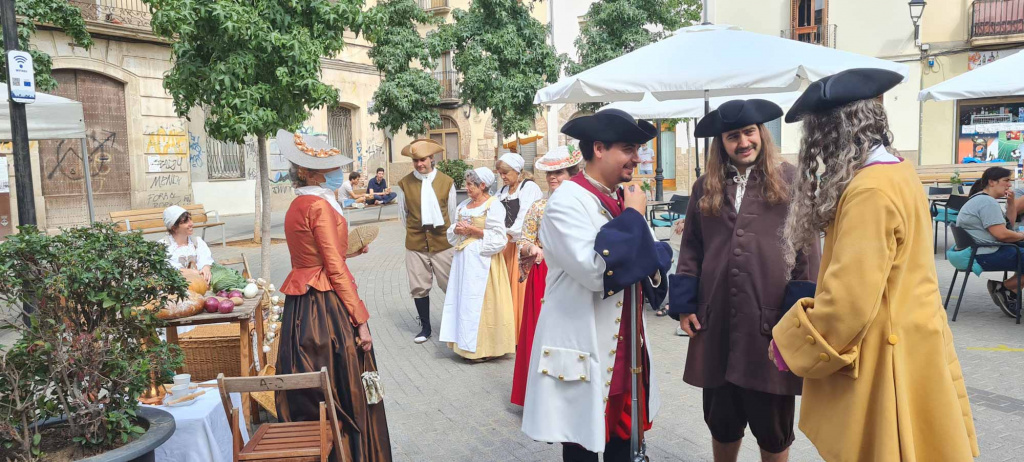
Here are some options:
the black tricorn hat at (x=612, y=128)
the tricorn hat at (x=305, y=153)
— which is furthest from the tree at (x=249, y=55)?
the black tricorn hat at (x=612, y=128)

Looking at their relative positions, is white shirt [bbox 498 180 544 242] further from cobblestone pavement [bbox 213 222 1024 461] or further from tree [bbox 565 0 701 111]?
tree [bbox 565 0 701 111]

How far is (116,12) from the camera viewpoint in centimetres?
1808

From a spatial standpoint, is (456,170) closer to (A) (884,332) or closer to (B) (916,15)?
(B) (916,15)

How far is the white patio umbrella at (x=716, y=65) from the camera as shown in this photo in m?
5.82

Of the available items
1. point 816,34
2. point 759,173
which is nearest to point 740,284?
point 759,173

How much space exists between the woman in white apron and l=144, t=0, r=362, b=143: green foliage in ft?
11.5

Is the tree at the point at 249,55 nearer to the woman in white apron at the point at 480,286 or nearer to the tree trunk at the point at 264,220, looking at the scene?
the tree trunk at the point at 264,220

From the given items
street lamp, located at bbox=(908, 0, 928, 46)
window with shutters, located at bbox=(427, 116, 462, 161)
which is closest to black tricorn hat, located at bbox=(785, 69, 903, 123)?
street lamp, located at bbox=(908, 0, 928, 46)

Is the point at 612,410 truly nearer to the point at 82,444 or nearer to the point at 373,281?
the point at 82,444

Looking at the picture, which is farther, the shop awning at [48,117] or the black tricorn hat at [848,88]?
the shop awning at [48,117]

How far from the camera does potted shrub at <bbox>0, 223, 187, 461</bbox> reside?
8.23ft

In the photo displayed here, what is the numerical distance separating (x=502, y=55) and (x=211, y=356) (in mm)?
13975

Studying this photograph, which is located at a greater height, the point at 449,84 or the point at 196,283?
the point at 449,84

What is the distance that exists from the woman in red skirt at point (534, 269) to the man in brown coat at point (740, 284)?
1.67 meters
